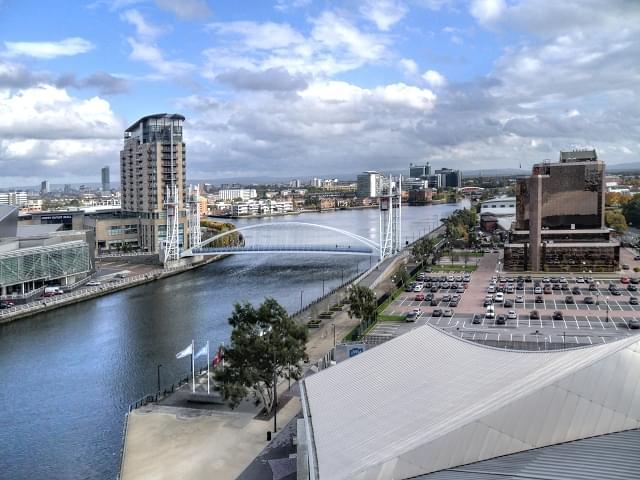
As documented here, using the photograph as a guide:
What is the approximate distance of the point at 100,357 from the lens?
1788 centimetres

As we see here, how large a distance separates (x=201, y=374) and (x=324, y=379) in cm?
612

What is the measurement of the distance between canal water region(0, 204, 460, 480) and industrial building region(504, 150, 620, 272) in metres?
9.00

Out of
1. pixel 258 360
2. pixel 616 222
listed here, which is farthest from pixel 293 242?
pixel 258 360

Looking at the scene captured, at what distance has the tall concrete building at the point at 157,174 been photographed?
131 feet

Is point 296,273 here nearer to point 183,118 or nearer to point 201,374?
point 183,118

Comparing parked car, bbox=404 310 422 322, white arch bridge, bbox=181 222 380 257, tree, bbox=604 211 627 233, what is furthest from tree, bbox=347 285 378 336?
tree, bbox=604 211 627 233

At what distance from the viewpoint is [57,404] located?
1409 cm

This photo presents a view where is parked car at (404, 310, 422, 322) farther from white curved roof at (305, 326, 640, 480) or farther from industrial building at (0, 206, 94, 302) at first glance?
industrial building at (0, 206, 94, 302)

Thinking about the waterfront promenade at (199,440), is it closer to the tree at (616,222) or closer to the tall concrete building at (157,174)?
the tall concrete building at (157,174)

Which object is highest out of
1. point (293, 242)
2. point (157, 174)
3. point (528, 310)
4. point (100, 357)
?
point (157, 174)

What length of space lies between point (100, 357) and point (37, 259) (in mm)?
10370

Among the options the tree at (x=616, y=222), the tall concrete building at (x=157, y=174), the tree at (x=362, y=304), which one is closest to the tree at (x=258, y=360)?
the tree at (x=362, y=304)

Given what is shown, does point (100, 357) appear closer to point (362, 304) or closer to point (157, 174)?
point (362, 304)

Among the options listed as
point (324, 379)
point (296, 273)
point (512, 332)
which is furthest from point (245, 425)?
point (296, 273)
